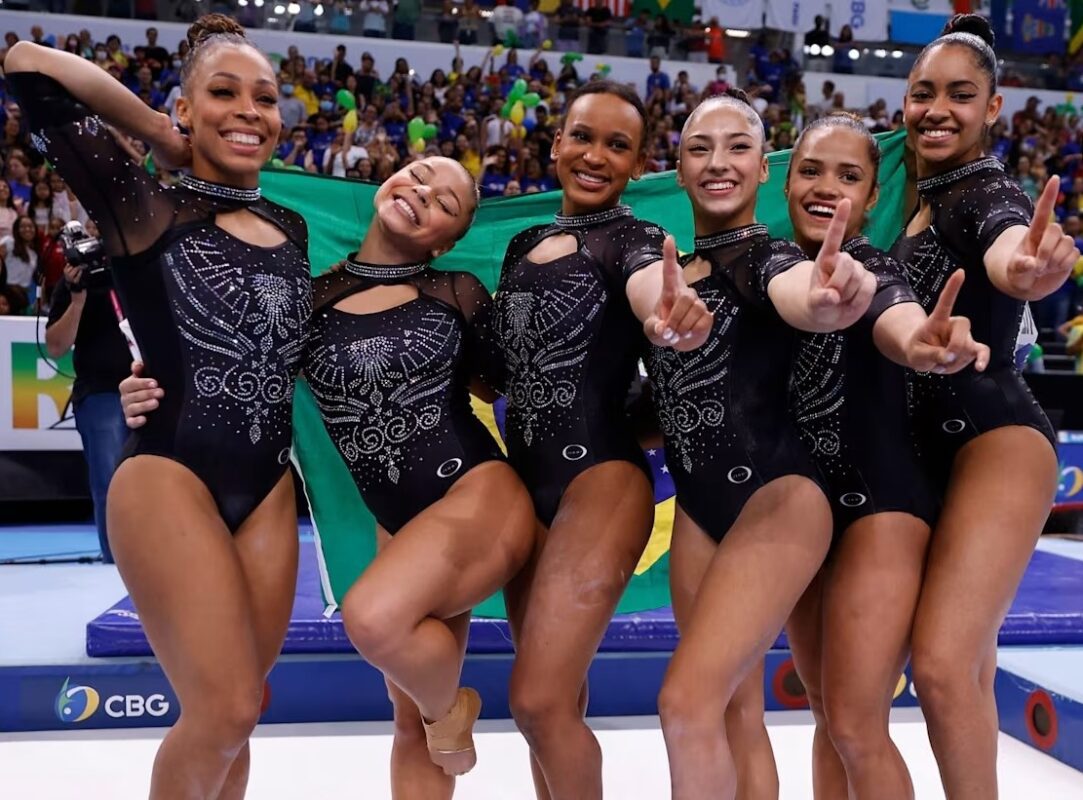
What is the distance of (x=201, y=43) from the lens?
9.21 feet

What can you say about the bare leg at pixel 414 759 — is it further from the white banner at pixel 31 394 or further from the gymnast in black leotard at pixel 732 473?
the white banner at pixel 31 394

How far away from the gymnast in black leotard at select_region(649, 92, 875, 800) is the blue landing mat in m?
1.55

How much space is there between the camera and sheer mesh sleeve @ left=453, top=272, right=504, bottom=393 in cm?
294

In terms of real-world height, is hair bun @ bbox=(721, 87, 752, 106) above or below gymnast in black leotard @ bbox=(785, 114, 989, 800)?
above

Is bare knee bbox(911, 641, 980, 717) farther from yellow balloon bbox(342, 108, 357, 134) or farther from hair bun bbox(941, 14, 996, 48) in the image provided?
yellow balloon bbox(342, 108, 357, 134)

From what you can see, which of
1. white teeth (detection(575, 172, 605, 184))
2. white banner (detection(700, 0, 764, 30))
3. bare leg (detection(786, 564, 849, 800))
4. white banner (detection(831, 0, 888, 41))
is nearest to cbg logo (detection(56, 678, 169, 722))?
bare leg (detection(786, 564, 849, 800))

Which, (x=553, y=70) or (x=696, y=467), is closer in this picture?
(x=696, y=467)

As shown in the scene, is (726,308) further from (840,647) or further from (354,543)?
(354,543)

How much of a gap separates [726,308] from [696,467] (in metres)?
0.38

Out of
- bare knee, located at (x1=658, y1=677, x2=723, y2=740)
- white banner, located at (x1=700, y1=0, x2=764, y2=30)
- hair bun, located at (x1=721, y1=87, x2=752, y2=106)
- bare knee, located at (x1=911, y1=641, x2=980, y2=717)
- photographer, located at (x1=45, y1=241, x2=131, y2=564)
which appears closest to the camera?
bare knee, located at (x1=658, y1=677, x2=723, y2=740)

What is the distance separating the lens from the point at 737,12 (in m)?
17.0

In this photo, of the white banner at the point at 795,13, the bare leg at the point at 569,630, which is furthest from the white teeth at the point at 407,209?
the white banner at the point at 795,13

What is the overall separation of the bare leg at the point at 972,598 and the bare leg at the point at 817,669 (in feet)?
0.91

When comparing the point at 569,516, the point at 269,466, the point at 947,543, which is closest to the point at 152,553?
the point at 269,466
